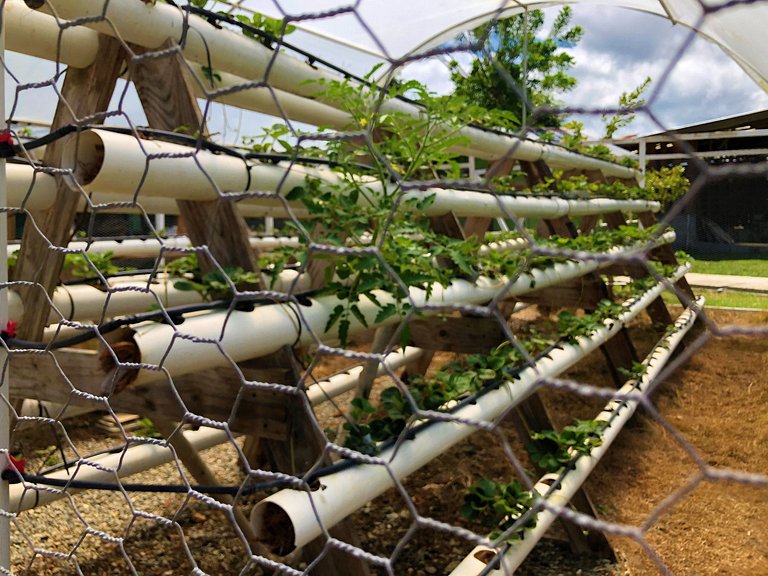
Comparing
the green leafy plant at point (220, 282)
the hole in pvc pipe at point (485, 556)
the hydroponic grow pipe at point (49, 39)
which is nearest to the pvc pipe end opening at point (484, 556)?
the hole in pvc pipe at point (485, 556)

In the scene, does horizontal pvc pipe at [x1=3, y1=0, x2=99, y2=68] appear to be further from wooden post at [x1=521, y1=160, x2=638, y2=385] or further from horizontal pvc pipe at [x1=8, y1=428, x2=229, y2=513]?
wooden post at [x1=521, y1=160, x2=638, y2=385]

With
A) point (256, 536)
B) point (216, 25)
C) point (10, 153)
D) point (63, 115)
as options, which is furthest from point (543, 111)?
point (63, 115)

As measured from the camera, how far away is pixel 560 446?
1567mm

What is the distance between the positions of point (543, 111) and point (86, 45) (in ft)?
4.15

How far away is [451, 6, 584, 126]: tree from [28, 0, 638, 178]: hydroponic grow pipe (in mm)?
128

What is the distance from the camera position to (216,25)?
1472 millimetres

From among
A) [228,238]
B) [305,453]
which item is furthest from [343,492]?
[228,238]

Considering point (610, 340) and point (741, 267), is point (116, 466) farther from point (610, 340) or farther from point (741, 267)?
point (610, 340)

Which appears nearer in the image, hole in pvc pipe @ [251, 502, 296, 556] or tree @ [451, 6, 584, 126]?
tree @ [451, 6, 584, 126]

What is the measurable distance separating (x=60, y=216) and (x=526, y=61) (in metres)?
1.31

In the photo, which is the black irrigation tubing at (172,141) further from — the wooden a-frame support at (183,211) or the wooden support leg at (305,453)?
the wooden support leg at (305,453)

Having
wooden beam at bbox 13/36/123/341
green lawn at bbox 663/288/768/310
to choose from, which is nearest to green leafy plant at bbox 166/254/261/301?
wooden beam at bbox 13/36/123/341

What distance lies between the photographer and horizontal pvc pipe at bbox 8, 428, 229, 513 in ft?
4.80

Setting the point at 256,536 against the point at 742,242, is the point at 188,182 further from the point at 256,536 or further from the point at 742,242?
the point at 742,242
